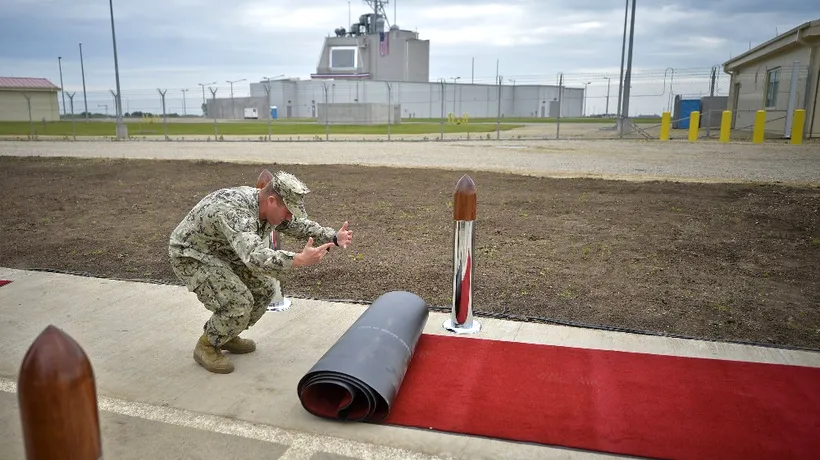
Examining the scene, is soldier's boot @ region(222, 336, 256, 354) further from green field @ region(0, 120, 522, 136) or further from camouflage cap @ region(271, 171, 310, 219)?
green field @ region(0, 120, 522, 136)

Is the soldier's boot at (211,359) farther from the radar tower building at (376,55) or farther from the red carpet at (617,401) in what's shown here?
the radar tower building at (376,55)

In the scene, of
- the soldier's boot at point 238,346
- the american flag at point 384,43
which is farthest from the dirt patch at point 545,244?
the american flag at point 384,43

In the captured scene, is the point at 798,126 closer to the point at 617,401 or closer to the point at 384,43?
the point at 617,401

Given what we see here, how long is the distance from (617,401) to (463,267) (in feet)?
4.93

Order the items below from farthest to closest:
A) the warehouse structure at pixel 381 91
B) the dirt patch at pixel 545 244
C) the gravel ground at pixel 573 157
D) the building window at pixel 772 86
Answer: the warehouse structure at pixel 381 91 < the building window at pixel 772 86 < the gravel ground at pixel 573 157 < the dirt patch at pixel 545 244

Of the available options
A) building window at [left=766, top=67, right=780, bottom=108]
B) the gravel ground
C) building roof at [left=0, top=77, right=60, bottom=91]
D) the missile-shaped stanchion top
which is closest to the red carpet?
the missile-shaped stanchion top

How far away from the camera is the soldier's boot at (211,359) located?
378cm

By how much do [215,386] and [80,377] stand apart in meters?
2.27

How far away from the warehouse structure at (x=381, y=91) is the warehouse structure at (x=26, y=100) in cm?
1440

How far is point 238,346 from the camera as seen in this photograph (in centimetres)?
407

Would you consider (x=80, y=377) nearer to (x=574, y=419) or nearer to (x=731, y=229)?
(x=574, y=419)

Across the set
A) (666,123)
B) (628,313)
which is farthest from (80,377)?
(666,123)

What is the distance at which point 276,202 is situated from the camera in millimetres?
3527

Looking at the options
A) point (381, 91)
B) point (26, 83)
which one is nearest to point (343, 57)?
point (381, 91)
